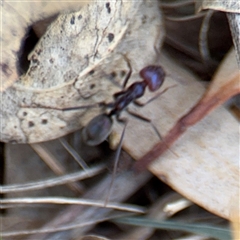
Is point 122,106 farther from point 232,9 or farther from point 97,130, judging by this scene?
point 232,9

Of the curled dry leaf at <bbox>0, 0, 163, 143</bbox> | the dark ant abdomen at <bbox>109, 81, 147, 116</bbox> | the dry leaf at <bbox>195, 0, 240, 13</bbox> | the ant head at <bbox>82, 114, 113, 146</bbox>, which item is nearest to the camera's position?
the dry leaf at <bbox>195, 0, 240, 13</bbox>

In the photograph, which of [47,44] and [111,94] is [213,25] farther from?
[47,44]

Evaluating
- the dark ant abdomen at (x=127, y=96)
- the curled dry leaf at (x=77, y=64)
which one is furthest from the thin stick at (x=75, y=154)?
the dark ant abdomen at (x=127, y=96)

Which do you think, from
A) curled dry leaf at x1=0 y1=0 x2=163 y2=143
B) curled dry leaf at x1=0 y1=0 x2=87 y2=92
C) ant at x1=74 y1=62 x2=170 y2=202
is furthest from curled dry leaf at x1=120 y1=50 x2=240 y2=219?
curled dry leaf at x1=0 y1=0 x2=87 y2=92

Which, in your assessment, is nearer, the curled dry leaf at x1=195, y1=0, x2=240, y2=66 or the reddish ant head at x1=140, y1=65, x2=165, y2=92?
the curled dry leaf at x1=195, y1=0, x2=240, y2=66

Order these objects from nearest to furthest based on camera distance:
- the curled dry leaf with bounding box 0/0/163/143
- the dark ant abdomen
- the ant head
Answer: the curled dry leaf with bounding box 0/0/163/143 → the ant head → the dark ant abdomen

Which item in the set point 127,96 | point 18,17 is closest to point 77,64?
point 18,17

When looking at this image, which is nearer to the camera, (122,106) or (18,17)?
(18,17)

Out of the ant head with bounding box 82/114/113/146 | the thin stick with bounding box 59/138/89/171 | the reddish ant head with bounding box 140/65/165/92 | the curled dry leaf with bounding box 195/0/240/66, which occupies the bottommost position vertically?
the thin stick with bounding box 59/138/89/171

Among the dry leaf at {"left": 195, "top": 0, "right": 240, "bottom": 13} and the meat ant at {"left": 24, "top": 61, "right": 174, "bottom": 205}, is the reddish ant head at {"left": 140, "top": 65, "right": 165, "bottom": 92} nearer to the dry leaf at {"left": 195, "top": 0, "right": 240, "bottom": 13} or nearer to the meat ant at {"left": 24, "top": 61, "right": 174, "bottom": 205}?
the meat ant at {"left": 24, "top": 61, "right": 174, "bottom": 205}
